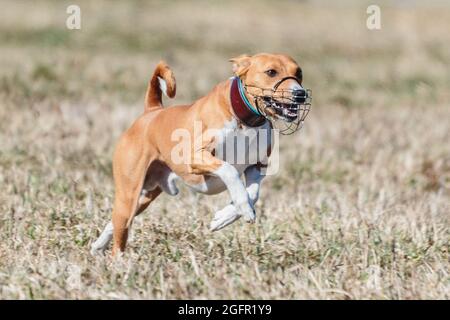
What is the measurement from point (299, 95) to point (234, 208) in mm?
781

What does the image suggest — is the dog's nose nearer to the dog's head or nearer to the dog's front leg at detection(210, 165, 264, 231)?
the dog's head

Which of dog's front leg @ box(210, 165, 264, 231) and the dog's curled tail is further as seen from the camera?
the dog's curled tail

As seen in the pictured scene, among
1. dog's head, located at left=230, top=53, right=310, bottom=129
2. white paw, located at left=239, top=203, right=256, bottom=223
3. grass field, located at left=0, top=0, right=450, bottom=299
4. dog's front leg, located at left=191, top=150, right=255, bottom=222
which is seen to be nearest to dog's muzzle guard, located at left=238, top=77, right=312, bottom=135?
dog's head, located at left=230, top=53, right=310, bottom=129

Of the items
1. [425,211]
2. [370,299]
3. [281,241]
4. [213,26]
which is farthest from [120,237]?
[213,26]

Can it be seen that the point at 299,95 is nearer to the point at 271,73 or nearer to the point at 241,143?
the point at 271,73

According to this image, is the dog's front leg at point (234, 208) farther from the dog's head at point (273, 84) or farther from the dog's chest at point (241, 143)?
the dog's head at point (273, 84)

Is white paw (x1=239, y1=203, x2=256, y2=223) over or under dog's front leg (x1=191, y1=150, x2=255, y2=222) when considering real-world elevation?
under

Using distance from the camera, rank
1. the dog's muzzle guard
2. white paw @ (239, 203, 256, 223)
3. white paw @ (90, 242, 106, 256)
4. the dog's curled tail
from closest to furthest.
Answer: the dog's muzzle guard, white paw @ (239, 203, 256, 223), white paw @ (90, 242, 106, 256), the dog's curled tail

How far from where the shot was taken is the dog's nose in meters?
5.45

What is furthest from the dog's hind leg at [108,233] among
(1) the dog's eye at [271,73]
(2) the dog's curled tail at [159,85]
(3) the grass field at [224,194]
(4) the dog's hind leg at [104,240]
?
(1) the dog's eye at [271,73]

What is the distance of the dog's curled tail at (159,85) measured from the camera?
21.5 feet

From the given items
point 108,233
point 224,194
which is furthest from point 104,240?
point 224,194

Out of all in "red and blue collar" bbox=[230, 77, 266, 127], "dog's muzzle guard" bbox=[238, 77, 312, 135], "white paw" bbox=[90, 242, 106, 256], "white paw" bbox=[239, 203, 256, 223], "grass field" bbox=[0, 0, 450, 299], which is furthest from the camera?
"white paw" bbox=[90, 242, 106, 256]

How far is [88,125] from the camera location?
11.2 meters
